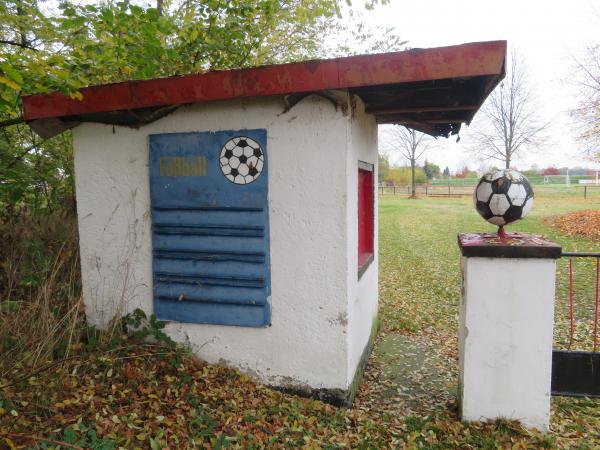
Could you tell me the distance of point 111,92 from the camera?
12.7 ft

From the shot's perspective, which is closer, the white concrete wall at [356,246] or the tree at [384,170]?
the white concrete wall at [356,246]

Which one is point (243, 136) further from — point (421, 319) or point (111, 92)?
point (421, 319)

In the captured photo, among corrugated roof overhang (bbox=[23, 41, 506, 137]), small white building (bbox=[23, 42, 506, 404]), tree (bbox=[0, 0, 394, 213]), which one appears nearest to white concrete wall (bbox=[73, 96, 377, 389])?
small white building (bbox=[23, 42, 506, 404])

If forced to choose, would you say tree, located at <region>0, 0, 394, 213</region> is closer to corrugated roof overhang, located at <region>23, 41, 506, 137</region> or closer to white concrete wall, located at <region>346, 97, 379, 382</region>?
corrugated roof overhang, located at <region>23, 41, 506, 137</region>

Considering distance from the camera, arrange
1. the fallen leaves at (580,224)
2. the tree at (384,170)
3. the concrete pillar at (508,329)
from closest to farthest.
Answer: the concrete pillar at (508,329) → the fallen leaves at (580,224) → the tree at (384,170)

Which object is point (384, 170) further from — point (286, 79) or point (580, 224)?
point (286, 79)

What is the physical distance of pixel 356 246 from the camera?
4227 millimetres

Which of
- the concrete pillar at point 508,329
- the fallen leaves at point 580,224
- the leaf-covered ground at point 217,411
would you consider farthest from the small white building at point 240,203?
the fallen leaves at point 580,224

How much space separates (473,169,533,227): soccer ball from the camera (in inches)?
135

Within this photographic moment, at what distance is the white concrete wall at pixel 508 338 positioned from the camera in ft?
11.2

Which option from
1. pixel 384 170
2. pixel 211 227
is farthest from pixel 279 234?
pixel 384 170

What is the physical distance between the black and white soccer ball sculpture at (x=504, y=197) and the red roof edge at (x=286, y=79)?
32.5 inches

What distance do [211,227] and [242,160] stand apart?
693 millimetres

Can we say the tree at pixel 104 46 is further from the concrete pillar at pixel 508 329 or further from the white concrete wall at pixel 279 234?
the concrete pillar at pixel 508 329
